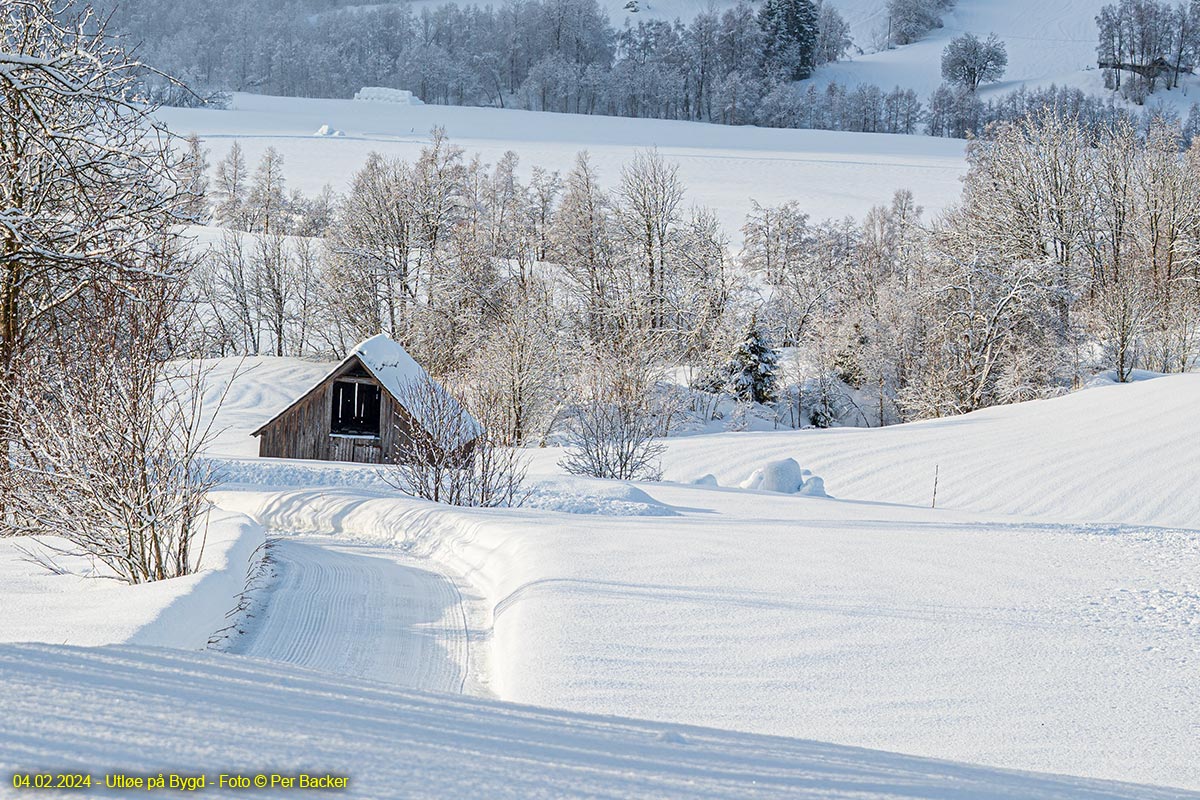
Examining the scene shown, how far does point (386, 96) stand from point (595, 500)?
310 ft

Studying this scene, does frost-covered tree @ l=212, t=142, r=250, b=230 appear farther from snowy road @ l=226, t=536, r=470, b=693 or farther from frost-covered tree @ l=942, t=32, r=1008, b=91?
frost-covered tree @ l=942, t=32, r=1008, b=91

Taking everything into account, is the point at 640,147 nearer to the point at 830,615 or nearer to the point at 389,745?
the point at 830,615

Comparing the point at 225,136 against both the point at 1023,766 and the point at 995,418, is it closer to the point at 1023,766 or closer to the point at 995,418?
the point at 995,418

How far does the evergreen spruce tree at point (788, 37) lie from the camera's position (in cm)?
10450

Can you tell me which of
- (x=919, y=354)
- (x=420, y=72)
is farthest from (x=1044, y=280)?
(x=420, y=72)

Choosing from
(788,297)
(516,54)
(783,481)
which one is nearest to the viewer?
(783,481)

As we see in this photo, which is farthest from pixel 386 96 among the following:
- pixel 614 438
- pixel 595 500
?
pixel 595 500

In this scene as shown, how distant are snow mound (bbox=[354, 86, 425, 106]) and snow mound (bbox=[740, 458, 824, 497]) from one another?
84.0 metres

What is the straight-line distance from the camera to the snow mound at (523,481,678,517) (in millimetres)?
12414

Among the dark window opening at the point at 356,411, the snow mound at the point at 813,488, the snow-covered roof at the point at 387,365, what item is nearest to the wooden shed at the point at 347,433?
the snow-covered roof at the point at 387,365

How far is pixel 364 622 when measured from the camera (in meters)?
7.24

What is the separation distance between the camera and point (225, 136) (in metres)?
64.4

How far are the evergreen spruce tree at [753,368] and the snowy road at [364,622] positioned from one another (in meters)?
26.8

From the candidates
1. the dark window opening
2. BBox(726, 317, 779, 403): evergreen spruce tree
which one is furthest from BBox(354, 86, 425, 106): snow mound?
the dark window opening
